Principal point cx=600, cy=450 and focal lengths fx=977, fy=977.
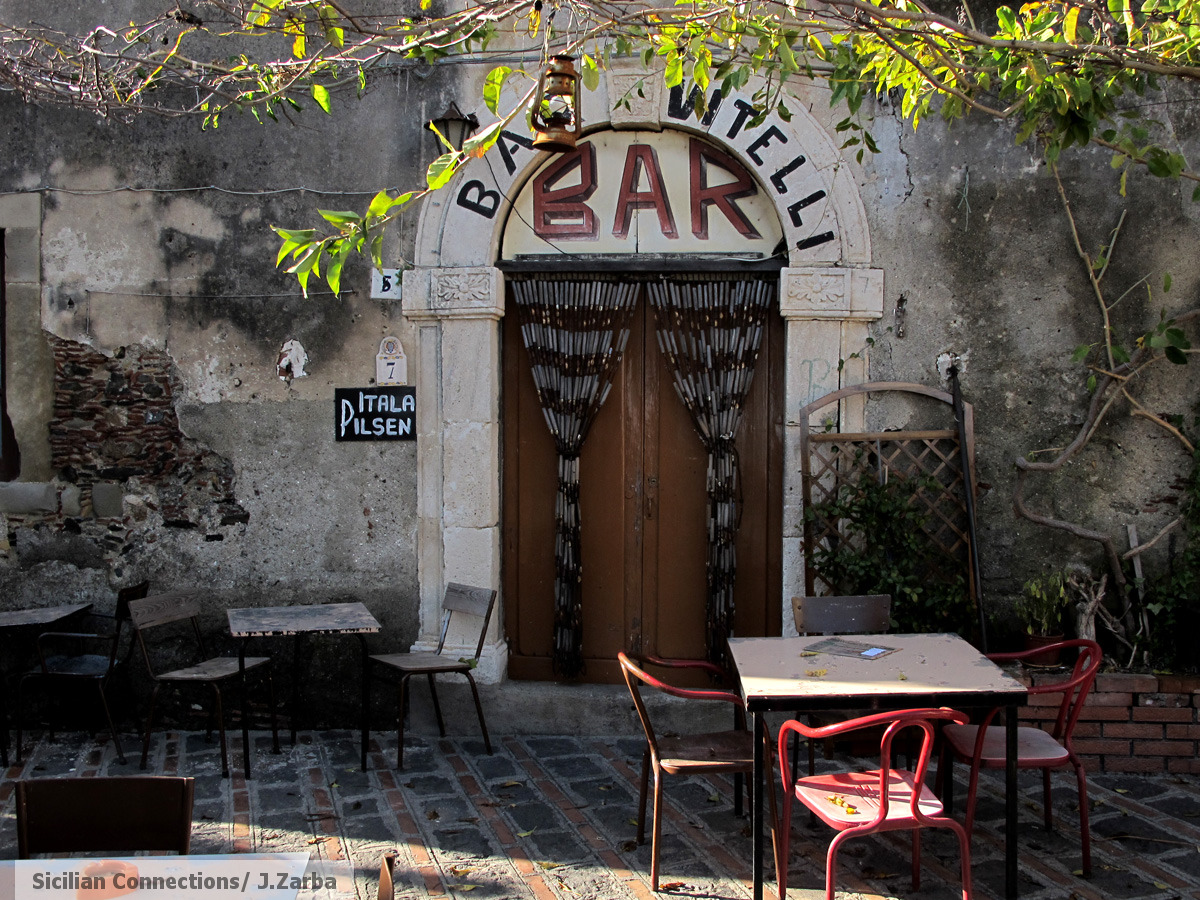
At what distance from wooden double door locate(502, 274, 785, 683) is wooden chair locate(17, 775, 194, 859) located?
3.35 metres

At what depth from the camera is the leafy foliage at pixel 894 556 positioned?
4.79 m

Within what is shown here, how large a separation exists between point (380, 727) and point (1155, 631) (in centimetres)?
409

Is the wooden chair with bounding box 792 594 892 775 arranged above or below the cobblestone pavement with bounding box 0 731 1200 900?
above

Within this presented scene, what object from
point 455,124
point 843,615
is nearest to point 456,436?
point 455,124

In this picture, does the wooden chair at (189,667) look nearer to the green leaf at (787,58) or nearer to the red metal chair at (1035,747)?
the red metal chair at (1035,747)

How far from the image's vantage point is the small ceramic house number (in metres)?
5.40

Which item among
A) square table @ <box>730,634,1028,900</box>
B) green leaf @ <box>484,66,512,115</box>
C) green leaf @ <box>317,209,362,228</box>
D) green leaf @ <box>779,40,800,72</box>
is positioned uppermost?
green leaf @ <box>779,40,800,72</box>

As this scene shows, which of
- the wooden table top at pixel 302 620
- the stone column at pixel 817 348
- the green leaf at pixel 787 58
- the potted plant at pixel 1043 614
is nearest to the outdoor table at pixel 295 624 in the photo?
the wooden table top at pixel 302 620

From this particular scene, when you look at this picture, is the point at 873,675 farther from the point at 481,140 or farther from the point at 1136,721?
the point at 481,140

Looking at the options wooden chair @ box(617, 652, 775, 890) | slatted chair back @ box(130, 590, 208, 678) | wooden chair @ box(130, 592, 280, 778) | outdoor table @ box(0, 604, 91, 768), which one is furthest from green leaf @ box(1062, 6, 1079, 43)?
outdoor table @ box(0, 604, 91, 768)

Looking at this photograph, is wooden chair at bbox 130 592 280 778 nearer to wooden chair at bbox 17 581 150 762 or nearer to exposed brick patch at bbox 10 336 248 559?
wooden chair at bbox 17 581 150 762

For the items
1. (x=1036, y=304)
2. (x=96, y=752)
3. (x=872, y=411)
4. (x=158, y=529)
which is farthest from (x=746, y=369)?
(x=96, y=752)

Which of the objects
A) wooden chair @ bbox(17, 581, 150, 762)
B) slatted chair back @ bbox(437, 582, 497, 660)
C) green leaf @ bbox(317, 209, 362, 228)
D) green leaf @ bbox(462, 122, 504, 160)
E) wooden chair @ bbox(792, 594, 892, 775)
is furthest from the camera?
slatted chair back @ bbox(437, 582, 497, 660)

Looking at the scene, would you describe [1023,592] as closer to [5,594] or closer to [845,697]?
[845,697]
